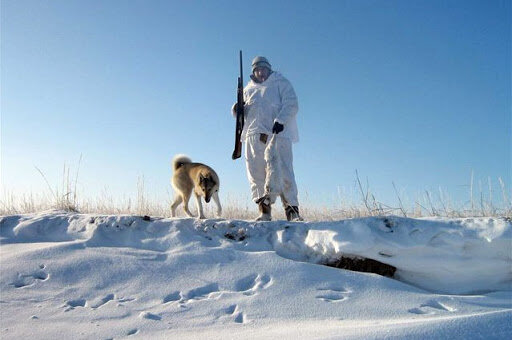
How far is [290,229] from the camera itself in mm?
3748

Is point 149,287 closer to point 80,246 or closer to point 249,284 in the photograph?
point 249,284

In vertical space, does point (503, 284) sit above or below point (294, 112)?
below

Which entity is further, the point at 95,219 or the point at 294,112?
the point at 294,112

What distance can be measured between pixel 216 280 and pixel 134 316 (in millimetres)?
662

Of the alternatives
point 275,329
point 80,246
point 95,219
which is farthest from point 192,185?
point 275,329

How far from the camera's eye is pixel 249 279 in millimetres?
2947

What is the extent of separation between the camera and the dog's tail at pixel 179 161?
6327 millimetres

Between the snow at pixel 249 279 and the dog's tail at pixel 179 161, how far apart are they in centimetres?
230

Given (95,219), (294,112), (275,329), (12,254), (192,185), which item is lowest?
(275,329)

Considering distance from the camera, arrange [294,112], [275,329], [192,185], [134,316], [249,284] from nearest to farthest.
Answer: [275,329]
[134,316]
[249,284]
[294,112]
[192,185]

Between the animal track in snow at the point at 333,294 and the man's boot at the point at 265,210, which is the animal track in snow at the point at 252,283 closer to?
the animal track in snow at the point at 333,294

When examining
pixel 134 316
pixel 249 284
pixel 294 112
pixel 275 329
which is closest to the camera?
pixel 275 329

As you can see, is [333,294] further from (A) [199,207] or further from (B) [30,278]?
(A) [199,207]

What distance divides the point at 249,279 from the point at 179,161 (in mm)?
3714
